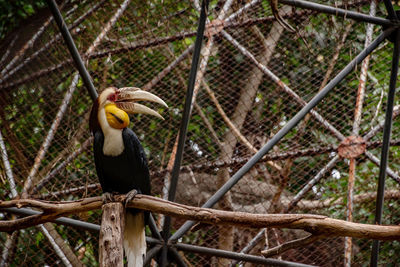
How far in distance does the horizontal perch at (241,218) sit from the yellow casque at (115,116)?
1.70ft

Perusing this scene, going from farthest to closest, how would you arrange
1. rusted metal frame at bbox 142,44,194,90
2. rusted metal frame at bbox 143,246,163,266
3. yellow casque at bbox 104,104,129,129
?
rusted metal frame at bbox 142,44,194,90
rusted metal frame at bbox 143,246,163,266
yellow casque at bbox 104,104,129,129

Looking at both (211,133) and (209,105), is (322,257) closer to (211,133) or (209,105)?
(211,133)

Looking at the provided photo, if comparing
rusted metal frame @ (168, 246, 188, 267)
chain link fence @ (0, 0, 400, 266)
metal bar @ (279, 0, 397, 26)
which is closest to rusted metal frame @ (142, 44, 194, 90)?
chain link fence @ (0, 0, 400, 266)

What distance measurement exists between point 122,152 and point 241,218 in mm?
1005

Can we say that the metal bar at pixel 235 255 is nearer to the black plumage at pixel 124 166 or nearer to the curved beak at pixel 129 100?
the black plumage at pixel 124 166

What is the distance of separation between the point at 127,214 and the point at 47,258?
4.26 feet

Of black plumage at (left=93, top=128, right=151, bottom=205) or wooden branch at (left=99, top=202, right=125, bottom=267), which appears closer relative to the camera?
wooden branch at (left=99, top=202, right=125, bottom=267)

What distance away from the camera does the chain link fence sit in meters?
3.78

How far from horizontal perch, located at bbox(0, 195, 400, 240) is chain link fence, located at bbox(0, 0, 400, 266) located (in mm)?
914

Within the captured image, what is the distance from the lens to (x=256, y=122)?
4.25 metres

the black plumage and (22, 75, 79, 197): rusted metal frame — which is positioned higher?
(22, 75, 79, 197): rusted metal frame

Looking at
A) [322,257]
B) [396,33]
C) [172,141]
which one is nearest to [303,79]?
[396,33]

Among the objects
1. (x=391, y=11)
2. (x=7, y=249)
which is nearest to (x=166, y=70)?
(x=391, y=11)

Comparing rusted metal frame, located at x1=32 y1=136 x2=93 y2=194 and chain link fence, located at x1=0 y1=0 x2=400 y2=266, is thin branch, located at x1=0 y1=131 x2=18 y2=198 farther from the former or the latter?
rusted metal frame, located at x1=32 y1=136 x2=93 y2=194
